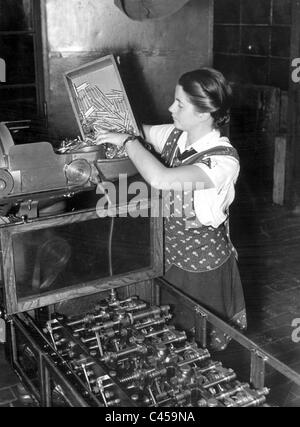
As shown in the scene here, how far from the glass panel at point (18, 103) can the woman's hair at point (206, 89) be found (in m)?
2.53

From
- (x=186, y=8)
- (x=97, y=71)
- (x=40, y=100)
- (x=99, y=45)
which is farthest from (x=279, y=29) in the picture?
(x=97, y=71)

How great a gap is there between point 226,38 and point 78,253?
6119 mm

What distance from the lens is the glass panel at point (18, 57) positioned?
4.35 meters

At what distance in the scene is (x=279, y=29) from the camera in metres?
6.72

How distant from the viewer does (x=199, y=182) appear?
81.3 inches

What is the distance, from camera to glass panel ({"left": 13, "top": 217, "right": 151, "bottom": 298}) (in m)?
1.89

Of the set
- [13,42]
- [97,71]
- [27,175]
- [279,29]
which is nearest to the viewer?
[27,175]

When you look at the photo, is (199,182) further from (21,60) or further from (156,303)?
(21,60)

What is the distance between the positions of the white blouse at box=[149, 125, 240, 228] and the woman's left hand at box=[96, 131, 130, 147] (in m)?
0.30

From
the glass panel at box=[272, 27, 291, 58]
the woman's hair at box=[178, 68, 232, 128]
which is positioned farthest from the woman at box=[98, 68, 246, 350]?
the glass panel at box=[272, 27, 291, 58]
